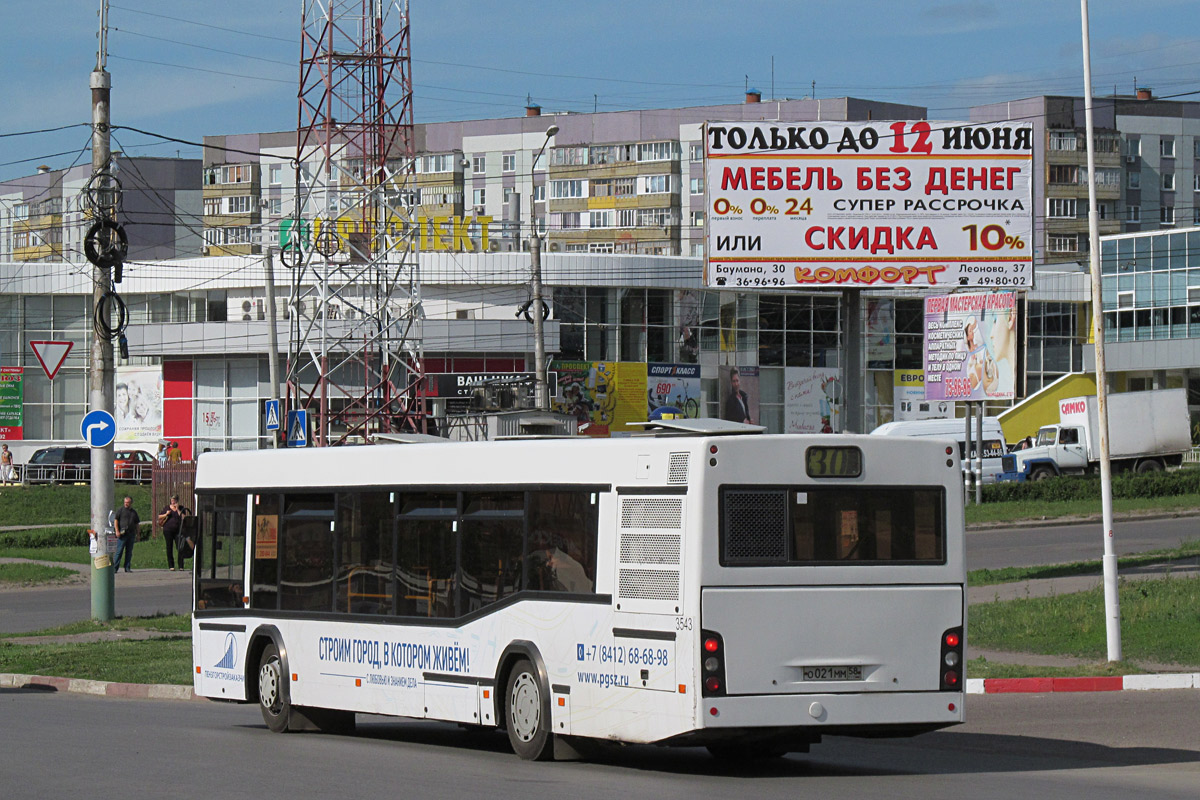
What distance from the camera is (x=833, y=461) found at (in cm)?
1113

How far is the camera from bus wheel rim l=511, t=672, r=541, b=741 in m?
11.8

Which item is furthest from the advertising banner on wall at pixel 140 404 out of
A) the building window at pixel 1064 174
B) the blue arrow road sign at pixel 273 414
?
the building window at pixel 1064 174

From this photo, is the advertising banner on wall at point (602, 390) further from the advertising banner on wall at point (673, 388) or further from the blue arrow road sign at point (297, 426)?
the blue arrow road sign at point (297, 426)

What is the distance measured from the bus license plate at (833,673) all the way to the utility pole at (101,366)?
15477 millimetres

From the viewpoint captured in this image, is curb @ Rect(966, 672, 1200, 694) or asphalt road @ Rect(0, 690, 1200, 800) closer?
asphalt road @ Rect(0, 690, 1200, 800)

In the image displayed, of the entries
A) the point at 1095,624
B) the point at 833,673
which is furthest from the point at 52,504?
the point at 833,673

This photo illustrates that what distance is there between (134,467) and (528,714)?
54812 millimetres

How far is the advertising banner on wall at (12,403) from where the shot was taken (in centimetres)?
6650

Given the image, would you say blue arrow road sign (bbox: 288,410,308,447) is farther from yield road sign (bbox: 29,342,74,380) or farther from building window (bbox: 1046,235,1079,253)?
building window (bbox: 1046,235,1079,253)

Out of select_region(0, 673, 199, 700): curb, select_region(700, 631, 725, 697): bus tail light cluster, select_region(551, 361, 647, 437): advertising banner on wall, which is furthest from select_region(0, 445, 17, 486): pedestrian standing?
select_region(700, 631, 725, 697): bus tail light cluster

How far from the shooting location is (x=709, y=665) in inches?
414

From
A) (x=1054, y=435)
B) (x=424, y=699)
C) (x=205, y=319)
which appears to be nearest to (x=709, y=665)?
(x=424, y=699)

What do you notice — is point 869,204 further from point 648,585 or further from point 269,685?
point 648,585

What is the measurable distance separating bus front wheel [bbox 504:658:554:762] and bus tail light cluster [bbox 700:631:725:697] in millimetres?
1611
